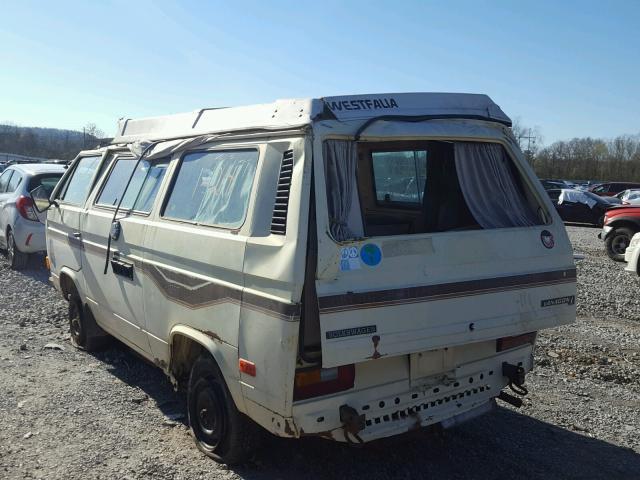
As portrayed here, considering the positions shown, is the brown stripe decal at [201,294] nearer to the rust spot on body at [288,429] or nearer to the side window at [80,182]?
the rust spot on body at [288,429]

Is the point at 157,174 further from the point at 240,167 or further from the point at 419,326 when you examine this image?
the point at 419,326

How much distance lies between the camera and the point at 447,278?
3514 mm

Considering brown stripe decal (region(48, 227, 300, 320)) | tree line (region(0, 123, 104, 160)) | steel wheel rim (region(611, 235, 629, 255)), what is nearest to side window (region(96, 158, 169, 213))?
brown stripe decal (region(48, 227, 300, 320))

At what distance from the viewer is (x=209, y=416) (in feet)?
13.1

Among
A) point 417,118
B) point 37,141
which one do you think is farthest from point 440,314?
point 37,141

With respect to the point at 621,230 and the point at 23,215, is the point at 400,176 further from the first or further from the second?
the point at 621,230

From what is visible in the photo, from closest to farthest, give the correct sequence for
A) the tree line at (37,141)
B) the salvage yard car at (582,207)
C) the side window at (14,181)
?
the side window at (14,181) < the salvage yard car at (582,207) < the tree line at (37,141)

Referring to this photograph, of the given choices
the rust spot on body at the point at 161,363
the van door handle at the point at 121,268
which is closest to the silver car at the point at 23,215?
the van door handle at the point at 121,268

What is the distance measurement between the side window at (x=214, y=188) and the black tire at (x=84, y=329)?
225 cm

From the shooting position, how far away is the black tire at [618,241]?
14.2 meters

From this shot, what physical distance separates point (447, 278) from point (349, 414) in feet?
3.11

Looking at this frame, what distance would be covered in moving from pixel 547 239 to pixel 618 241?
38.6 ft

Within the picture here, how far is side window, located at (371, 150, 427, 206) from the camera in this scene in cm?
467

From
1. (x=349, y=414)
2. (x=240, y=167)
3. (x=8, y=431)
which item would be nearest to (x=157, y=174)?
(x=240, y=167)
